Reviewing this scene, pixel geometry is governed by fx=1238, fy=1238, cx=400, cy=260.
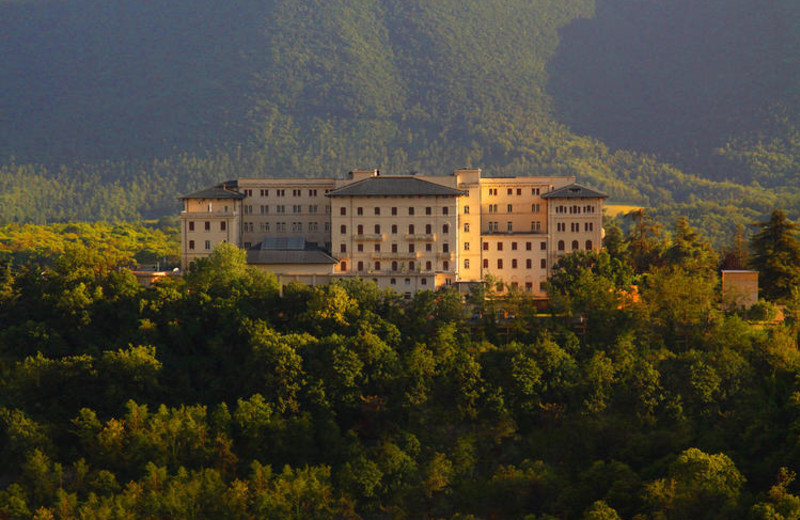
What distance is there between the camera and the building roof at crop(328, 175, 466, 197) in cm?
9119

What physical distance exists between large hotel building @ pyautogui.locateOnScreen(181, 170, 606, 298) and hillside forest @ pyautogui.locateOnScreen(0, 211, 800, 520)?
6057 millimetres

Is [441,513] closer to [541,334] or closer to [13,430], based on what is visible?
[541,334]

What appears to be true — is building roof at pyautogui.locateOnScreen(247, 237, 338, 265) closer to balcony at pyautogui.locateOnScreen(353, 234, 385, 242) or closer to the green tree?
balcony at pyautogui.locateOnScreen(353, 234, 385, 242)

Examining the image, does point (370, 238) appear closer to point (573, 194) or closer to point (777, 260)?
point (573, 194)

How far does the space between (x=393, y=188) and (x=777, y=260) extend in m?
28.0

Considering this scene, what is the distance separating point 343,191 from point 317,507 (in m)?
29.8

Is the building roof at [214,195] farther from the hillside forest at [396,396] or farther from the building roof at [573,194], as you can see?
the building roof at [573,194]

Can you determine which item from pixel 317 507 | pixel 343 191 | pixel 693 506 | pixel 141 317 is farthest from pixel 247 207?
pixel 693 506

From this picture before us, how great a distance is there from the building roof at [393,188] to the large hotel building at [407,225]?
7 cm

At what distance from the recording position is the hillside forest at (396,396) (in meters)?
67.8

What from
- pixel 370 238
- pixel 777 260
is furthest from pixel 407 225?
pixel 777 260

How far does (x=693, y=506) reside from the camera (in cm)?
6359

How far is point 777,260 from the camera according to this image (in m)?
87.1

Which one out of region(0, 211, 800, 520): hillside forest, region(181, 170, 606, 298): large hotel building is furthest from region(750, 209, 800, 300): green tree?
region(181, 170, 606, 298): large hotel building
